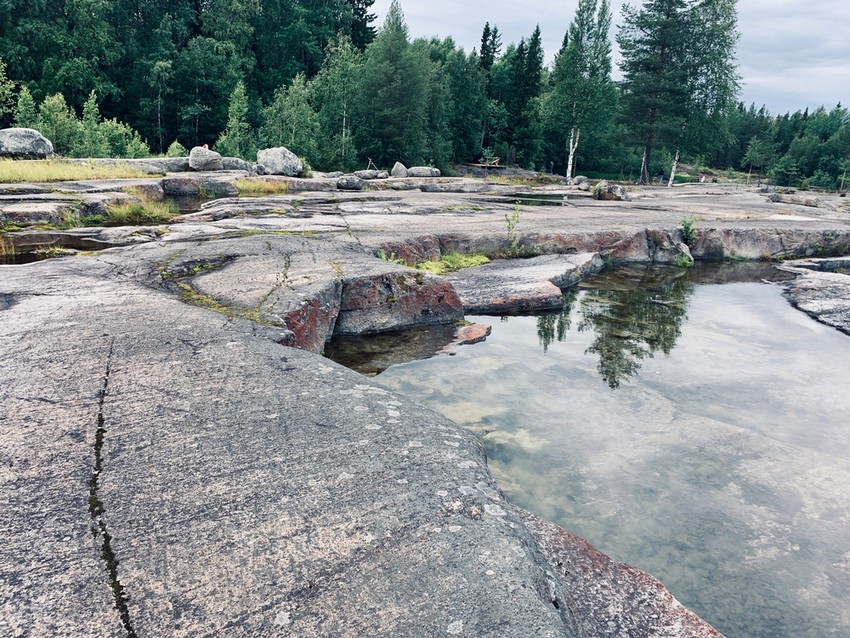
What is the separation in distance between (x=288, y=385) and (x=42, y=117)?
28439 millimetres

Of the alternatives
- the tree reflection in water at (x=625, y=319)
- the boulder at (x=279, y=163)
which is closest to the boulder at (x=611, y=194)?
the tree reflection in water at (x=625, y=319)

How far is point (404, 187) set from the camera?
930 inches

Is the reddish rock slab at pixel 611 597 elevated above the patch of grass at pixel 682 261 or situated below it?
below

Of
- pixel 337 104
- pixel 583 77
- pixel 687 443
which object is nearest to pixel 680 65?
pixel 583 77

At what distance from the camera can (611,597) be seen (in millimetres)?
2215

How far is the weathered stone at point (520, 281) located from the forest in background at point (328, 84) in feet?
75.4

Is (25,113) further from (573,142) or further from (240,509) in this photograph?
(573,142)

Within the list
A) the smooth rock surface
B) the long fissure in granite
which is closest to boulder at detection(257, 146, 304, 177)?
the smooth rock surface

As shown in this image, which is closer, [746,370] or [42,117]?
[746,370]

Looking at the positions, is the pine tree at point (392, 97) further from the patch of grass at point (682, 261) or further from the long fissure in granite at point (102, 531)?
the long fissure in granite at point (102, 531)

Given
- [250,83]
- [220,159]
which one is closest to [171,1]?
[250,83]

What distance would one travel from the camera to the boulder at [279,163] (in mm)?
22562

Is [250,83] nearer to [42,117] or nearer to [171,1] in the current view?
[171,1]

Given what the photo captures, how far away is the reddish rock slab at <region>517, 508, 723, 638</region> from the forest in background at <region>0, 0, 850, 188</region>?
27.7m
